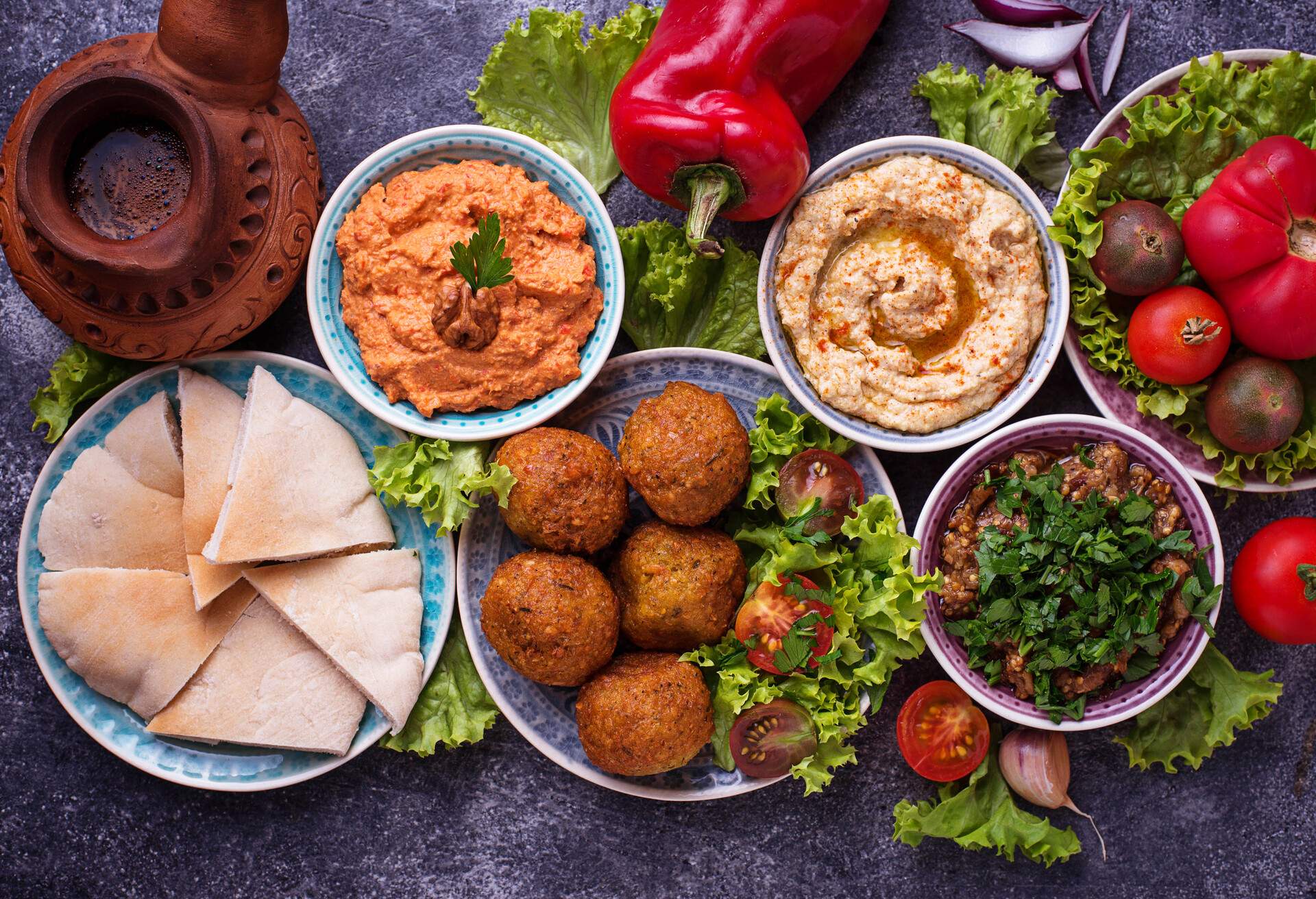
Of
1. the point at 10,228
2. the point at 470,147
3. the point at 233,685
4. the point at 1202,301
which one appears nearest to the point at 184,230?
the point at 10,228

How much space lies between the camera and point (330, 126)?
312 cm

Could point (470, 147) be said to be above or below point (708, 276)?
→ above

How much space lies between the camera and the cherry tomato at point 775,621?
273 cm

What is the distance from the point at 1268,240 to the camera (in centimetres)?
262

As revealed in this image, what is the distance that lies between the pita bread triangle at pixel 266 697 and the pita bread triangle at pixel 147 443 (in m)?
0.52

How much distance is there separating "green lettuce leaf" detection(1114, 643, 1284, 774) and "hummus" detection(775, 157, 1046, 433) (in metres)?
1.25

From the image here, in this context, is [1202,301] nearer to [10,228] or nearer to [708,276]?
[708,276]

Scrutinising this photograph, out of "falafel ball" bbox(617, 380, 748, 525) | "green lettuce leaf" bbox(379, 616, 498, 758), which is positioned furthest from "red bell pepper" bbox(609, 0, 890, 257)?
"green lettuce leaf" bbox(379, 616, 498, 758)

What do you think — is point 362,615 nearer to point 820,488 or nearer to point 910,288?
point 820,488

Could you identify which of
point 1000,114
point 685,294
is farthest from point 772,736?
point 1000,114

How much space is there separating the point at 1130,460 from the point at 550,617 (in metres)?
1.91

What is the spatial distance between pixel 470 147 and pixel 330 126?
0.63m

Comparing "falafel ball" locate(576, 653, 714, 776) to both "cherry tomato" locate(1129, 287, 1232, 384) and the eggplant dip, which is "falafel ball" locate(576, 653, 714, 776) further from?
"cherry tomato" locate(1129, 287, 1232, 384)

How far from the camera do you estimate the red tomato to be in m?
2.83
